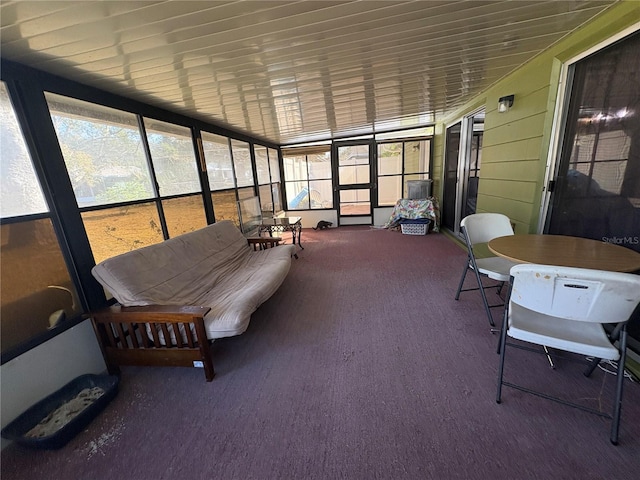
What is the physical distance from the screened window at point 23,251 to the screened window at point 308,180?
16.4ft

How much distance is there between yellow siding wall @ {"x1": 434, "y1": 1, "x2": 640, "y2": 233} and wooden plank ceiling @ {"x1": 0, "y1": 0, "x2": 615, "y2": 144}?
121mm

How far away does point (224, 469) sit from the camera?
1204 millimetres

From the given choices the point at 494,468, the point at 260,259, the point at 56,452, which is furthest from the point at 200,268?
the point at 494,468

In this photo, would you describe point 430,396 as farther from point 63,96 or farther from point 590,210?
point 63,96

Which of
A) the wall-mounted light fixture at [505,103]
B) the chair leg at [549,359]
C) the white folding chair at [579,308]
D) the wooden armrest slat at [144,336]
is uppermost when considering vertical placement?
the wall-mounted light fixture at [505,103]

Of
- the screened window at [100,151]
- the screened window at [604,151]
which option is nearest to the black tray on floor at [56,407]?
the screened window at [100,151]

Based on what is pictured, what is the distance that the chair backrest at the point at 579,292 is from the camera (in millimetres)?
1035

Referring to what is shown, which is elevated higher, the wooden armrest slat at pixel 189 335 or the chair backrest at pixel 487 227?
the chair backrest at pixel 487 227

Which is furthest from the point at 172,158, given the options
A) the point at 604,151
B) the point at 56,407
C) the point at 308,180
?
the point at 308,180

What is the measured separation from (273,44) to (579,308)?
2120 mm

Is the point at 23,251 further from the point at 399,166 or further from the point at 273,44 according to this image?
the point at 399,166

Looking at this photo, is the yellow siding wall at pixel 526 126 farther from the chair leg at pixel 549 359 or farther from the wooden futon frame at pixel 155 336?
the wooden futon frame at pixel 155 336

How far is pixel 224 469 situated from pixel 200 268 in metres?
1.71

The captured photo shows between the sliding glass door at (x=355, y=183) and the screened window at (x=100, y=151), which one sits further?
the sliding glass door at (x=355, y=183)
